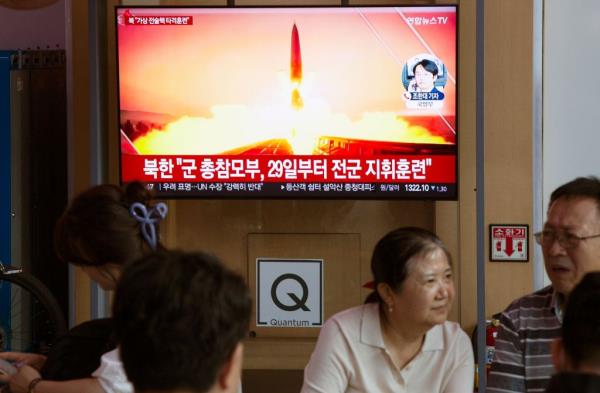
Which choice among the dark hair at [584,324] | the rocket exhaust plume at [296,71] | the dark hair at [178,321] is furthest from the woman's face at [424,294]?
the rocket exhaust plume at [296,71]

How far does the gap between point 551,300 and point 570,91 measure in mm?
1951

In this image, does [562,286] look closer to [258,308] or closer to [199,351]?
[199,351]

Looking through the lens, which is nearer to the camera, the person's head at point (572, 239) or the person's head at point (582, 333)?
the person's head at point (582, 333)

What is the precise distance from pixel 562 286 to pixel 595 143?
1.99 m

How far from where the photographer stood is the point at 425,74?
398 cm

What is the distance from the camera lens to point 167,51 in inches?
160

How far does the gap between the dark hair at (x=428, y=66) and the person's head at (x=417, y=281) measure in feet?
5.30

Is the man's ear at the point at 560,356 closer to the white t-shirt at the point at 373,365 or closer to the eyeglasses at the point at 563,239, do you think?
the eyeglasses at the point at 563,239

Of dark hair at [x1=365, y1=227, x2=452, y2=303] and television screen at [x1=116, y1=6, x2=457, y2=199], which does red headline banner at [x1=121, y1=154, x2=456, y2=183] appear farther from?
dark hair at [x1=365, y1=227, x2=452, y2=303]

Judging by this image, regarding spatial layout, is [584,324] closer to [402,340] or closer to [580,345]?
[580,345]

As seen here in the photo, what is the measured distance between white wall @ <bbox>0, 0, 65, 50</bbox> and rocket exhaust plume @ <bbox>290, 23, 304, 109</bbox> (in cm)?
178

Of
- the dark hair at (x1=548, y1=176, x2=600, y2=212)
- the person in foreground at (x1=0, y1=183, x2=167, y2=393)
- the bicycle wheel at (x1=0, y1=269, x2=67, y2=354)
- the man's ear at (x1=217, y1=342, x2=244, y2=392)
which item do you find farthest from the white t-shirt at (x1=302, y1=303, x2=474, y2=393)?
the bicycle wheel at (x1=0, y1=269, x2=67, y2=354)

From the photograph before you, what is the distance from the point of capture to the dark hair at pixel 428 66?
13.0 feet

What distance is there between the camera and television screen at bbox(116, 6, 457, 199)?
3.98 m
